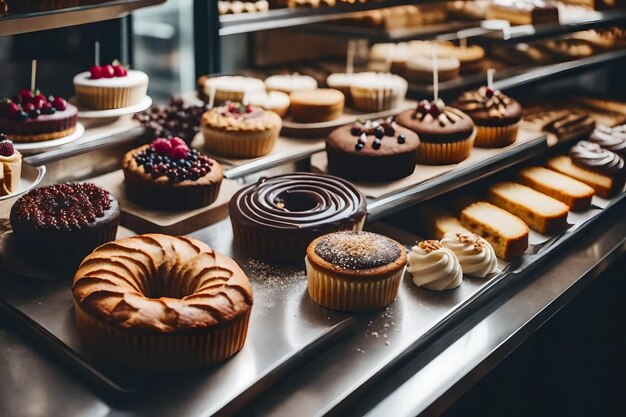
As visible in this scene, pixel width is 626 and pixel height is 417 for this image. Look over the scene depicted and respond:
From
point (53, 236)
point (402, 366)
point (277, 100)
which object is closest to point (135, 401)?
point (53, 236)

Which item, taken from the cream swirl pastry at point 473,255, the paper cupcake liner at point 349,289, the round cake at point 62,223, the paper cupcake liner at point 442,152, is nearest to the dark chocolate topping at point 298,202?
the paper cupcake liner at point 349,289

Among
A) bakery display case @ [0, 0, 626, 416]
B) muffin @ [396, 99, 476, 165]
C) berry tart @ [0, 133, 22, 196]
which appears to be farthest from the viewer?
muffin @ [396, 99, 476, 165]

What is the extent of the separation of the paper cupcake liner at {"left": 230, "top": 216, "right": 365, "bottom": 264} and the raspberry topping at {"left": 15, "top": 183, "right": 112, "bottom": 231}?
49 centimetres

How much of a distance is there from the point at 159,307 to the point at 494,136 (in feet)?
7.16

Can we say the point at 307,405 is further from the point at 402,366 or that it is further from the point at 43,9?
the point at 43,9

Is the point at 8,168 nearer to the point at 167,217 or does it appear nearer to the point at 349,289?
the point at 167,217

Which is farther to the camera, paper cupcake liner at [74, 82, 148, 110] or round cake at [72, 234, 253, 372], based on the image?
paper cupcake liner at [74, 82, 148, 110]

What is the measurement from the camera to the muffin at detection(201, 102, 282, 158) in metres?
3.22

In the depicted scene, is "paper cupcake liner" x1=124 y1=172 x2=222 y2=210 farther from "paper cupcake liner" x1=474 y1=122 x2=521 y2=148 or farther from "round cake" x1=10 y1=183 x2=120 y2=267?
"paper cupcake liner" x1=474 y1=122 x2=521 y2=148

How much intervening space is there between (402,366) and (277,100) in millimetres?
1734

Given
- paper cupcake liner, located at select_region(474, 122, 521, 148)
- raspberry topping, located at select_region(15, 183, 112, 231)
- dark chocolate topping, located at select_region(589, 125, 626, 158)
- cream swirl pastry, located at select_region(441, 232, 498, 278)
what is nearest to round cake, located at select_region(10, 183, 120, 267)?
raspberry topping, located at select_region(15, 183, 112, 231)

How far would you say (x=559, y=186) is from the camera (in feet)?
11.6

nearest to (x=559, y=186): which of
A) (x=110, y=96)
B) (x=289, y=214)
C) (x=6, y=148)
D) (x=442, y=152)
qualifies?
(x=442, y=152)

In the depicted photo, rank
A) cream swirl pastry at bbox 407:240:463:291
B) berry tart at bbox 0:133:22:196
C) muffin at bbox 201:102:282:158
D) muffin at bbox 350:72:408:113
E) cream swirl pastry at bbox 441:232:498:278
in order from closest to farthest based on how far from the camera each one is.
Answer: berry tart at bbox 0:133:22:196
cream swirl pastry at bbox 407:240:463:291
cream swirl pastry at bbox 441:232:498:278
muffin at bbox 201:102:282:158
muffin at bbox 350:72:408:113
